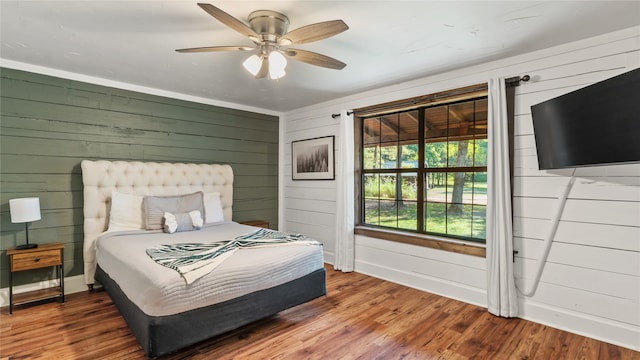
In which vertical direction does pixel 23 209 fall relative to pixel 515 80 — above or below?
below

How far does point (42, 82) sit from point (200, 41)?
1987 millimetres

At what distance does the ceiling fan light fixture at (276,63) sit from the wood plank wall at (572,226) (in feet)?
6.33

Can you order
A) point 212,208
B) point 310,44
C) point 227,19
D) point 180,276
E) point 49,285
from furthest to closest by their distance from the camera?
point 212,208 → point 49,285 → point 310,44 → point 180,276 → point 227,19

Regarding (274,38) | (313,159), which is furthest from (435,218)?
(274,38)

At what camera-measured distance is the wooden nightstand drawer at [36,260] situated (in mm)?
2748

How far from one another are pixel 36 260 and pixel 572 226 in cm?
480

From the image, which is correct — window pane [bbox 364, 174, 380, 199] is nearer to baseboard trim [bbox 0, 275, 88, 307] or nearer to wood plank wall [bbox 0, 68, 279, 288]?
wood plank wall [bbox 0, 68, 279, 288]

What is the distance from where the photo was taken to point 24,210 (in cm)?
277

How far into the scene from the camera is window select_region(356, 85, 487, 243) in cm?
322

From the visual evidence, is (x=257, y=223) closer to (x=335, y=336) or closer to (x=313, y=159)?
(x=313, y=159)

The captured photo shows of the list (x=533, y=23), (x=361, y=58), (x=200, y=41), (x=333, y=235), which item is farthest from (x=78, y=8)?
(x=333, y=235)

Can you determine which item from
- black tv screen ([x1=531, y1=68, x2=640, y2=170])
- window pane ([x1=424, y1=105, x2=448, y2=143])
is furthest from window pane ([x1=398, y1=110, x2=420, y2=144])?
black tv screen ([x1=531, y1=68, x2=640, y2=170])

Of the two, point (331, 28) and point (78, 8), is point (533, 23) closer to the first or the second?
point (331, 28)

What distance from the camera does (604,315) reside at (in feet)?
7.79
